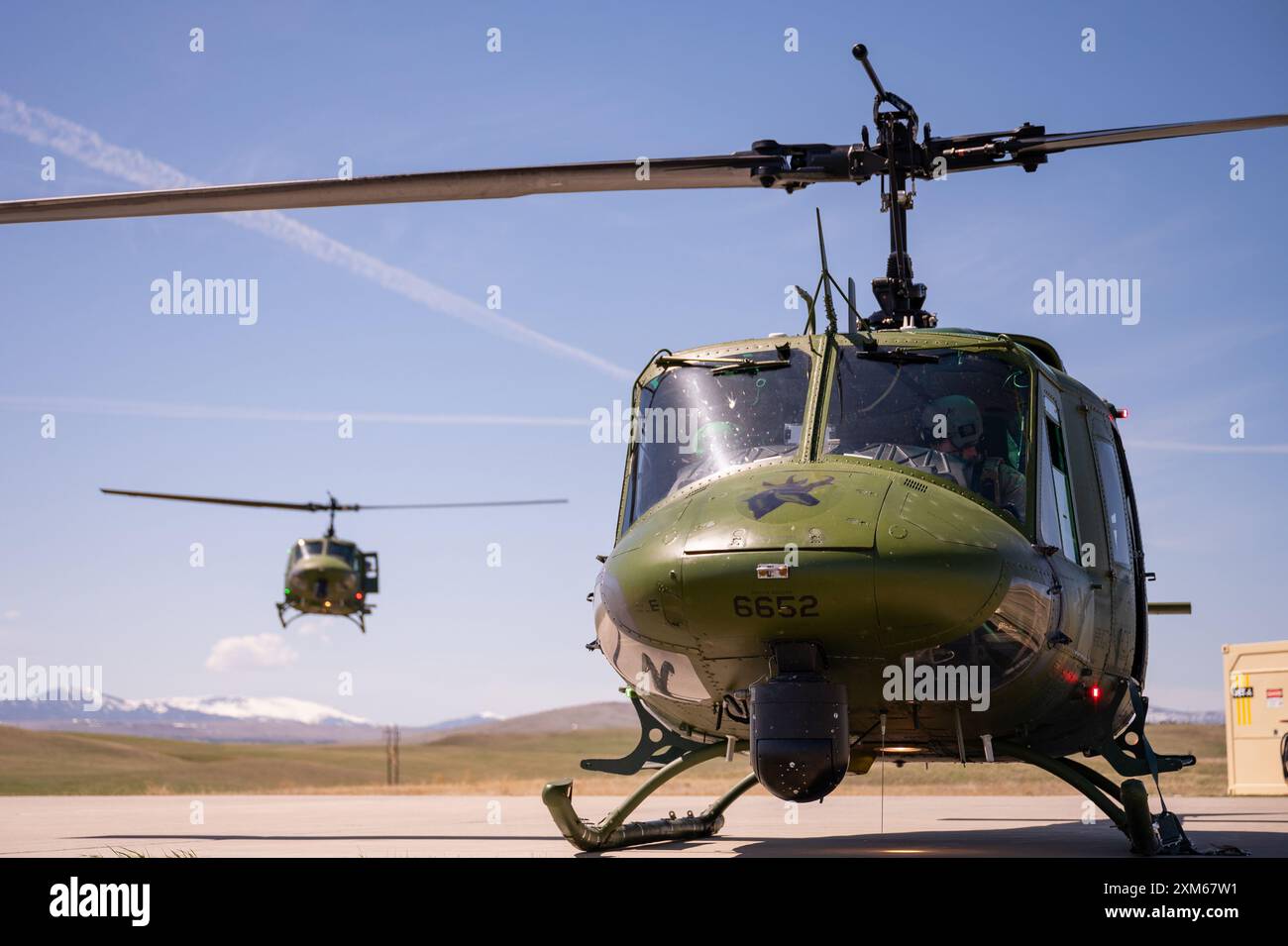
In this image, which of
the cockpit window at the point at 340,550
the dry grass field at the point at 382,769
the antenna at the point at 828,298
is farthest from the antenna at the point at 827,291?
the cockpit window at the point at 340,550

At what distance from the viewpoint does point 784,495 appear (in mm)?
6984

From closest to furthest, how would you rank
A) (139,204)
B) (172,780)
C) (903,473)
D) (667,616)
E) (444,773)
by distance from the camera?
(667,616)
(903,473)
(139,204)
(172,780)
(444,773)

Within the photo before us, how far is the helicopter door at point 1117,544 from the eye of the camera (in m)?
9.30

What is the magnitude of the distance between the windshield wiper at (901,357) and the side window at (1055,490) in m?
0.77

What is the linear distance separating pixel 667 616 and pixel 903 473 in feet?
5.12

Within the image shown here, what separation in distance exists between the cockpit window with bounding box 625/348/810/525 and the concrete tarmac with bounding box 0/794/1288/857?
2.39m

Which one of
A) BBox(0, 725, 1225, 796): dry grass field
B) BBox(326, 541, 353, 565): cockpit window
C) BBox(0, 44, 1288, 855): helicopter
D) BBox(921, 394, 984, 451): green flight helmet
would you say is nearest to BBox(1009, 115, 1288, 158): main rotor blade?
BBox(0, 44, 1288, 855): helicopter

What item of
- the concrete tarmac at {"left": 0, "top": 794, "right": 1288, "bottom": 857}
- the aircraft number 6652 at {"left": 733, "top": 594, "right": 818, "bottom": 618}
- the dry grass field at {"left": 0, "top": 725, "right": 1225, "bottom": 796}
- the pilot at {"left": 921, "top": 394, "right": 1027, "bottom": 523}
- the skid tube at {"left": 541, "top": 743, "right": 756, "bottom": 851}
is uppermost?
the pilot at {"left": 921, "top": 394, "right": 1027, "bottom": 523}

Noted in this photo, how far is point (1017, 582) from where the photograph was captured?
7062 millimetres

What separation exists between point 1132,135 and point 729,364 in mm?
3287

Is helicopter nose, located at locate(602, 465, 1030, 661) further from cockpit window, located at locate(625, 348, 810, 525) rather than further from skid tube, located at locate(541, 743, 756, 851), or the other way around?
skid tube, located at locate(541, 743, 756, 851)

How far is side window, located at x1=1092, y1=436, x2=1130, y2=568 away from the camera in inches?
376
